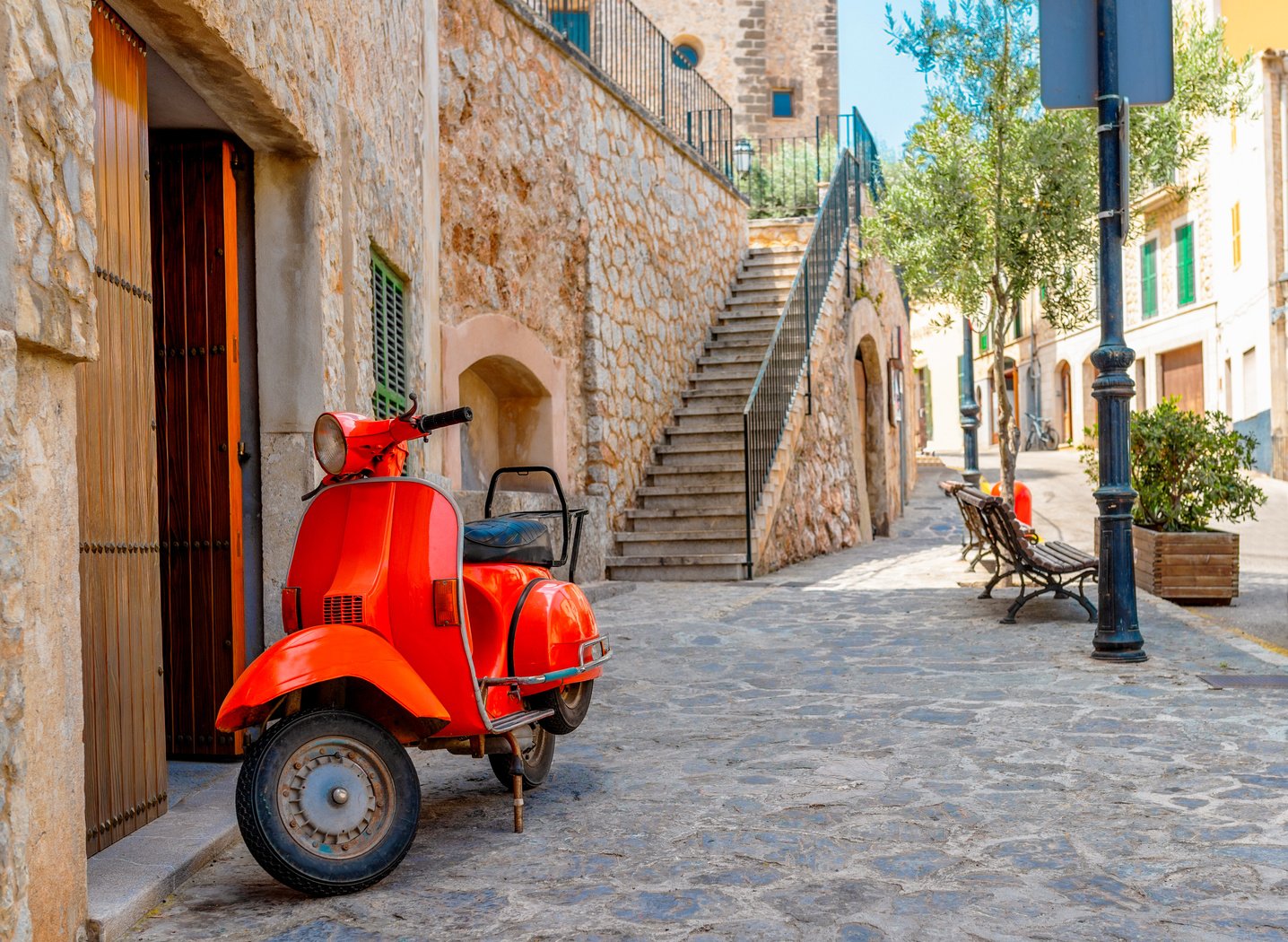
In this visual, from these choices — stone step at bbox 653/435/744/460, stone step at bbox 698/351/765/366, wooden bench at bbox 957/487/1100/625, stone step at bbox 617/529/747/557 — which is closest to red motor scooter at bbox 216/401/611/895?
wooden bench at bbox 957/487/1100/625

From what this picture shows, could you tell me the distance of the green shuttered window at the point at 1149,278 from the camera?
2945 cm

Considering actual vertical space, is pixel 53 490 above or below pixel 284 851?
above

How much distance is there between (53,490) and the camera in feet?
8.50

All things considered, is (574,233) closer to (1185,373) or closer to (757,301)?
(757,301)

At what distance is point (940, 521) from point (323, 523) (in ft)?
54.2

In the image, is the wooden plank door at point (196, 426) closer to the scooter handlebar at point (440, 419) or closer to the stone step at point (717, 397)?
the scooter handlebar at point (440, 419)

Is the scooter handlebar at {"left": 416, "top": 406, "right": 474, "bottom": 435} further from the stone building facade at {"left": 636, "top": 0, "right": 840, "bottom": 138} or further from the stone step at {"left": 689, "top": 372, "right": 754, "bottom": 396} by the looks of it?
the stone building facade at {"left": 636, "top": 0, "right": 840, "bottom": 138}

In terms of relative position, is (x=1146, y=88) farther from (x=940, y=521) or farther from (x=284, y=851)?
(x=940, y=521)

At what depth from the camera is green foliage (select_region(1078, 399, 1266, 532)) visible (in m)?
9.56

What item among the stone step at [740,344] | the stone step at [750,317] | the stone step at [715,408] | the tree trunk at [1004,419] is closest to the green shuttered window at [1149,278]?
the stone step at [750,317]

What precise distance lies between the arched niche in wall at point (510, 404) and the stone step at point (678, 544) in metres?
1.11

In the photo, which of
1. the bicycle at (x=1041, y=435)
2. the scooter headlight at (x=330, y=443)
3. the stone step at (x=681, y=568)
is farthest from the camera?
the bicycle at (x=1041, y=435)

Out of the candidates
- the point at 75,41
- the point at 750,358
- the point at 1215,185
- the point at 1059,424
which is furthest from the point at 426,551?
the point at 1059,424

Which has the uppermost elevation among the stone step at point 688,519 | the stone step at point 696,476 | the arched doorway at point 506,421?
the arched doorway at point 506,421
